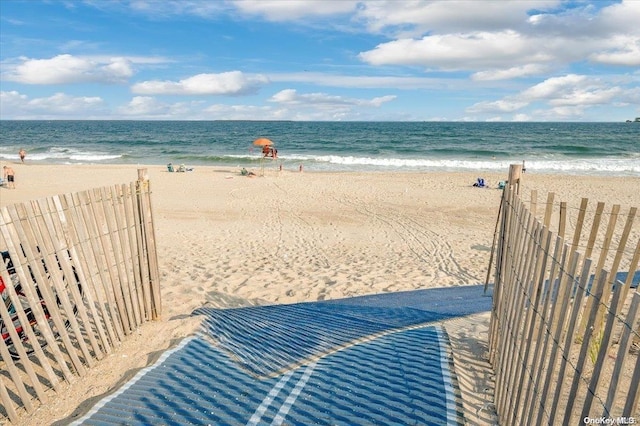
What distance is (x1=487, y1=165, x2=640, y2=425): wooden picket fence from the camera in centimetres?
179

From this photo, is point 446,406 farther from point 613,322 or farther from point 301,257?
point 301,257

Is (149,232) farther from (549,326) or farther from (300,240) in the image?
(300,240)

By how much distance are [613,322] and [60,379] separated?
169 inches

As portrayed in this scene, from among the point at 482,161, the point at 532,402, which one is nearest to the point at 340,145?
the point at 482,161

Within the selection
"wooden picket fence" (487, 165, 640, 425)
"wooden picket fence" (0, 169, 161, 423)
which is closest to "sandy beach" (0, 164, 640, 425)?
"wooden picket fence" (0, 169, 161, 423)

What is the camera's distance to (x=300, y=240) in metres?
10.9

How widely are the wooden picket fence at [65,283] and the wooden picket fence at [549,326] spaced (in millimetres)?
3603

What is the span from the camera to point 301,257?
31.1 ft

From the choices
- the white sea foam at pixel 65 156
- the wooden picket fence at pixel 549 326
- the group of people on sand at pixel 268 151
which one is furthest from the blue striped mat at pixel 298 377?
the white sea foam at pixel 65 156

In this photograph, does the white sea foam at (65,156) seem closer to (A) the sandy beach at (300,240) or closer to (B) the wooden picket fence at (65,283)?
(A) the sandy beach at (300,240)

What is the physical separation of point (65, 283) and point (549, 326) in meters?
4.29

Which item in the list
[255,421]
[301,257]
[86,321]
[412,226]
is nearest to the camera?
[255,421]

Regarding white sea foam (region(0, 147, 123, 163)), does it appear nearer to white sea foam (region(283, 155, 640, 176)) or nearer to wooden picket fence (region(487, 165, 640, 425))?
white sea foam (region(283, 155, 640, 176))

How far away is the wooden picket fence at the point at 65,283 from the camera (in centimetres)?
356
